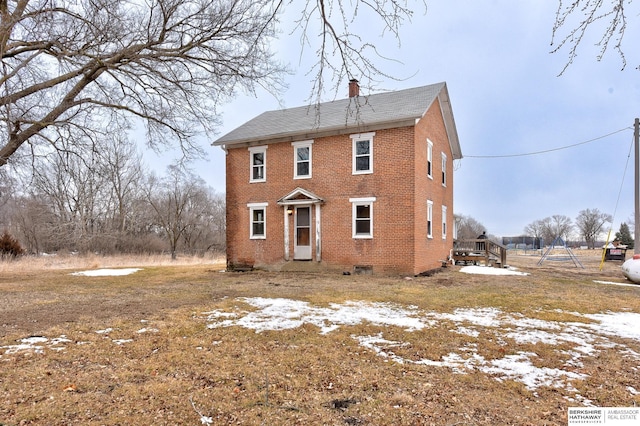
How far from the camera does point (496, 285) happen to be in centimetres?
1130

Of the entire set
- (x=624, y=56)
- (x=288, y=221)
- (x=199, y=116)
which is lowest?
(x=288, y=221)

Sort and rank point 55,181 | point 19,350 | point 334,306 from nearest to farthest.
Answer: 1. point 19,350
2. point 334,306
3. point 55,181

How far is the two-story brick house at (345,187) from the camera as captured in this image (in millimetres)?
13305

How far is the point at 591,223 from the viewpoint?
219 feet

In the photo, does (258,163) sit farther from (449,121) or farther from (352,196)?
(449,121)

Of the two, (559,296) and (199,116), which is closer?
(559,296)

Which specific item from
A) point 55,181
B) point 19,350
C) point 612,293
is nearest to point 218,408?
point 19,350

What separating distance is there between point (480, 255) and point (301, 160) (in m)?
10.1

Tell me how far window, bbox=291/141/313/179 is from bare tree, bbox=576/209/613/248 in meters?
66.8

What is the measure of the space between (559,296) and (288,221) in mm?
9715

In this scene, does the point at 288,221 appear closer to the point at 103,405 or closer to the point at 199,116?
the point at 199,116

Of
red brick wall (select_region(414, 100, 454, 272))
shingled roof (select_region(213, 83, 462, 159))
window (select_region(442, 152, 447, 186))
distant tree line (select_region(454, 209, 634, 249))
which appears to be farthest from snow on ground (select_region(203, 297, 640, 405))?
distant tree line (select_region(454, 209, 634, 249))

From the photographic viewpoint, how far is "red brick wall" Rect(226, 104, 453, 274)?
13211mm

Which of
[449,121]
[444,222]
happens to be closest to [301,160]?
[444,222]
